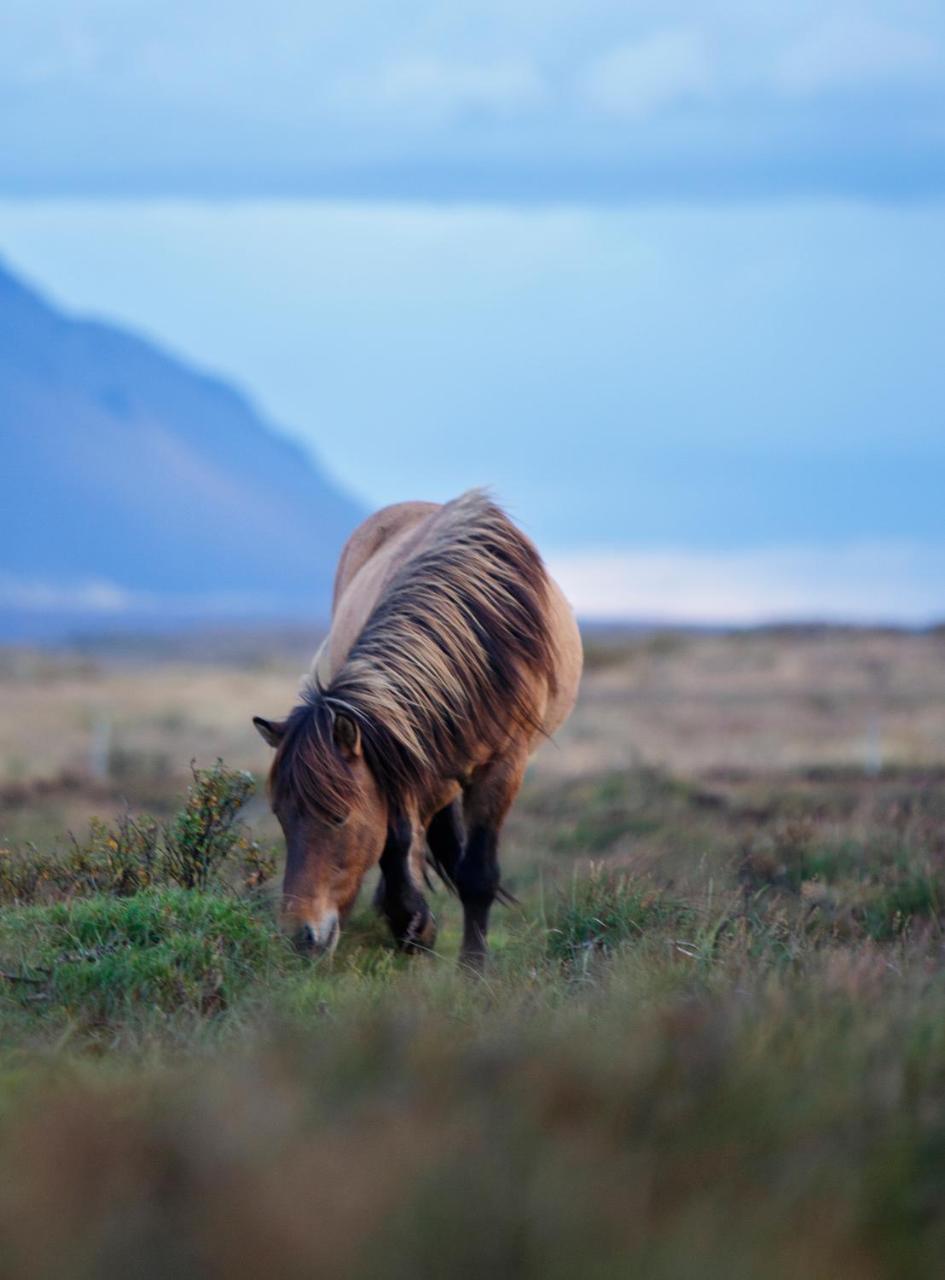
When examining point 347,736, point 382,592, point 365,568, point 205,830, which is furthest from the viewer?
point 365,568

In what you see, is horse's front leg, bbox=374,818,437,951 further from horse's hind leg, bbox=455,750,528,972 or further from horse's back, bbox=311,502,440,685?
horse's back, bbox=311,502,440,685

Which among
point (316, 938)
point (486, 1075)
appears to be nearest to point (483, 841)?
point (316, 938)

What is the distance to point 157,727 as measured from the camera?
39344mm

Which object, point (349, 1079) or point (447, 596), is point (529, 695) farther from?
point (349, 1079)

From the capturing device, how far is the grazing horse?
6.54 meters

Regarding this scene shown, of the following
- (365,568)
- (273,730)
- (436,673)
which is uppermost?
(365,568)

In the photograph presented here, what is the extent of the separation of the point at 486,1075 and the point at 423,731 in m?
3.73

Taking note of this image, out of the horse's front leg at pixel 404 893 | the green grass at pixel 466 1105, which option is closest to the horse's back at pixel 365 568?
the horse's front leg at pixel 404 893

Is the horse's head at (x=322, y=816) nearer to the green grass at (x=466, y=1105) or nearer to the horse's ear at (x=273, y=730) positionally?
the horse's ear at (x=273, y=730)

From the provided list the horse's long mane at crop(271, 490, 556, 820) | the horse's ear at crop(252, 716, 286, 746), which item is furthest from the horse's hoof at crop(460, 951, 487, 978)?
the horse's ear at crop(252, 716, 286, 746)

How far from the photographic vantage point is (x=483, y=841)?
7.63 meters

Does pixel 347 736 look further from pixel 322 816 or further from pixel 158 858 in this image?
pixel 158 858

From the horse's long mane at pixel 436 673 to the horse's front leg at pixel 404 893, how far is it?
0.16 m

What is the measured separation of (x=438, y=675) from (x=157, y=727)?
33211 millimetres
